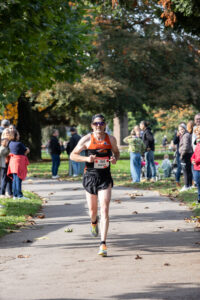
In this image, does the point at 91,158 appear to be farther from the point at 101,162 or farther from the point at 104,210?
the point at 104,210

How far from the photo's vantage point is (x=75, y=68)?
12914mm

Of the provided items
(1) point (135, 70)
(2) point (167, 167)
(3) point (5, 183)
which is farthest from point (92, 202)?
(1) point (135, 70)

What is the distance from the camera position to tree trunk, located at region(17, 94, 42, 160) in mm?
35000

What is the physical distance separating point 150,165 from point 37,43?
10332 mm

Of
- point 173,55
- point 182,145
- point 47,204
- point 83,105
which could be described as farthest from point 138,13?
point 47,204

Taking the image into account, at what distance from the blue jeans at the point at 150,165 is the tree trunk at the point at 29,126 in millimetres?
16934

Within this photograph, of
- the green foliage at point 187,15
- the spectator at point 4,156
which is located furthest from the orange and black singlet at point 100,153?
the spectator at point 4,156

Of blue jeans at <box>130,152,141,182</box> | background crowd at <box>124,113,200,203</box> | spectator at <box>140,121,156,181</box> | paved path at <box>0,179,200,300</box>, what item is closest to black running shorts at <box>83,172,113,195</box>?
paved path at <box>0,179,200,300</box>

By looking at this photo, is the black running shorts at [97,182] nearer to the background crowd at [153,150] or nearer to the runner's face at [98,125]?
the runner's face at [98,125]

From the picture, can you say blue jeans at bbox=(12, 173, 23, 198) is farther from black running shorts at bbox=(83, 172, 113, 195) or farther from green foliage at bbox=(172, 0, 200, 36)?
black running shorts at bbox=(83, 172, 113, 195)

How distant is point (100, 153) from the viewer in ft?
26.5

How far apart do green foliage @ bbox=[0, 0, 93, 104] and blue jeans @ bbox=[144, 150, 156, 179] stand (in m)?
5.84

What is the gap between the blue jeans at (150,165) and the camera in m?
18.5

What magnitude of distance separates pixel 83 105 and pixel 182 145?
17.4 metres
